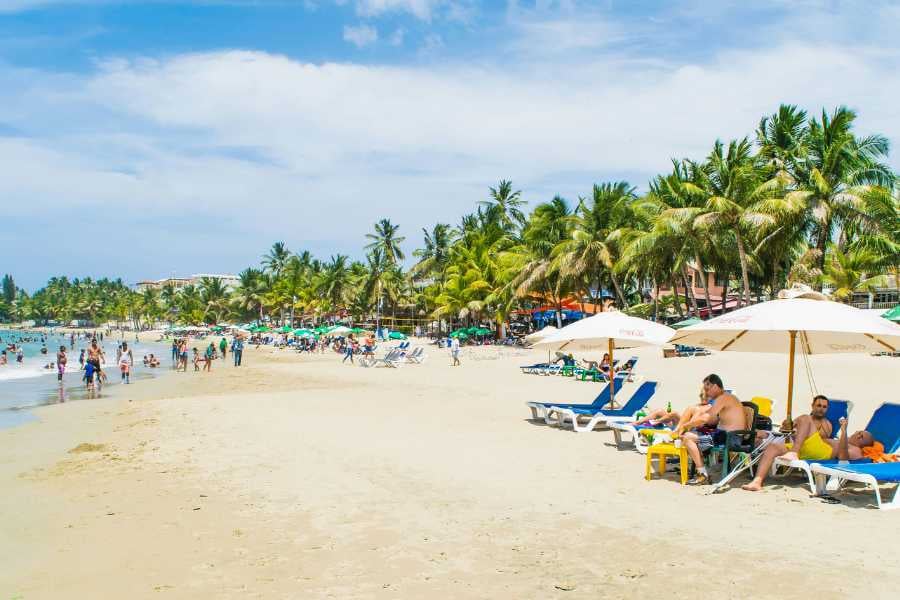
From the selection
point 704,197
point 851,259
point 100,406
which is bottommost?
point 100,406

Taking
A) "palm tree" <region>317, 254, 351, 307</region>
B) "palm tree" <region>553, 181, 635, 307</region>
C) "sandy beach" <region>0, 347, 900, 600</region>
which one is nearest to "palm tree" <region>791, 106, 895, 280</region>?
"palm tree" <region>553, 181, 635, 307</region>

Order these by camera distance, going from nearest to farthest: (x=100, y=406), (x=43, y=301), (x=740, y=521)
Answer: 1. (x=740, y=521)
2. (x=100, y=406)
3. (x=43, y=301)

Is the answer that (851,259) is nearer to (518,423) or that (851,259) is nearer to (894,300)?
(894,300)

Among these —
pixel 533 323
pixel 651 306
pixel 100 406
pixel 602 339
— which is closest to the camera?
pixel 602 339

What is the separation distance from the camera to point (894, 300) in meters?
38.3

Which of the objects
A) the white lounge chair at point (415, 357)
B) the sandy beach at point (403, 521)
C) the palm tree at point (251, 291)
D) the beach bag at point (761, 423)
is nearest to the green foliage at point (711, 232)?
the white lounge chair at point (415, 357)

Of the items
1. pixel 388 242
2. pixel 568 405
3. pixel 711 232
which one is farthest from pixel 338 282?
pixel 568 405

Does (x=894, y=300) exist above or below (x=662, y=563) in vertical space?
above

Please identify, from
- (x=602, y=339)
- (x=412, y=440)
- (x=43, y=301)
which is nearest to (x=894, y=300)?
(x=602, y=339)

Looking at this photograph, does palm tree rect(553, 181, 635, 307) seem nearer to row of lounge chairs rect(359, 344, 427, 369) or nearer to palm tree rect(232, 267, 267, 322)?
row of lounge chairs rect(359, 344, 427, 369)

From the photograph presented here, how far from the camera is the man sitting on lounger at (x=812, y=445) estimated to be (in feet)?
23.3

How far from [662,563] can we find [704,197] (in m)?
28.7

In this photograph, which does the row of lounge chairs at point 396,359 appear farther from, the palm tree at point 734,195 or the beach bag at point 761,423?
the beach bag at point 761,423

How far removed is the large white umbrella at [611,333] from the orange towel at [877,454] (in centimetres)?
379
